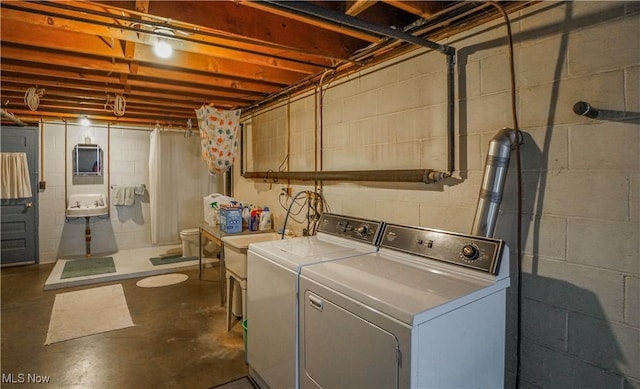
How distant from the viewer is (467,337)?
1.28m

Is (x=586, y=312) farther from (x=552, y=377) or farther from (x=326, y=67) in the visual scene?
(x=326, y=67)

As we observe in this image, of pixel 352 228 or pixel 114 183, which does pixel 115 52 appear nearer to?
pixel 352 228

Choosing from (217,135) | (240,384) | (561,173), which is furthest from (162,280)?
(561,173)

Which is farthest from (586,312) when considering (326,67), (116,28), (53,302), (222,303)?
(53,302)

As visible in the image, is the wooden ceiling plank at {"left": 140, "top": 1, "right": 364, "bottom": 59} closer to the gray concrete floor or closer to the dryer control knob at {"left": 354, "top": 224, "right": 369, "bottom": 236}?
the dryer control knob at {"left": 354, "top": 224, "right": 369, "bottom": 236}

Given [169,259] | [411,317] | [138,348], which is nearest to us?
[411,317]

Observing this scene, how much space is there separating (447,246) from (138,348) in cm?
255

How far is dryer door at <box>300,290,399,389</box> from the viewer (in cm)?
118

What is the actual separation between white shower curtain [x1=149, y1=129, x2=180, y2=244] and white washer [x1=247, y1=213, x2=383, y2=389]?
3.86m

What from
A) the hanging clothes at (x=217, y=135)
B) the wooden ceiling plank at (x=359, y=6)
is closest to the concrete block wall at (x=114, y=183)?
the hanging clothes at (x=217, y=135)

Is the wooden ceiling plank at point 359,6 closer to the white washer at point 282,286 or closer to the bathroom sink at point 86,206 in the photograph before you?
the white washer at point 282,286

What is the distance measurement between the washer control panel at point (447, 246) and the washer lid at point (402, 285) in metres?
0.06

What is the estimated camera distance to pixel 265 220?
3.67 m

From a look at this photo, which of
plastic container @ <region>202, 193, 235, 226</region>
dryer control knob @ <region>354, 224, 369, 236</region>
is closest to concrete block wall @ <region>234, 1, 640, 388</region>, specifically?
→ dryer control knob @ <region>354, 224, 369, 236</region>
